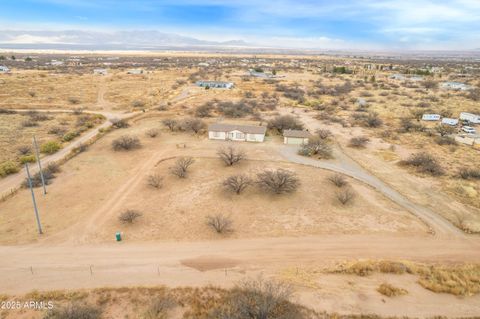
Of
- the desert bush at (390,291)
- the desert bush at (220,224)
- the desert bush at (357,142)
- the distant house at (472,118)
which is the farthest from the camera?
the distant house at (472,118)

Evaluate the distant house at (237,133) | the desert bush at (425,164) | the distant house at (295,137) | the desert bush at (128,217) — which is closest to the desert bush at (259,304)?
the desert bush at (128,217)

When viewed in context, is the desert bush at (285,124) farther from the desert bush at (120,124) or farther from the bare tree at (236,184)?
the desert bush at (120,124)

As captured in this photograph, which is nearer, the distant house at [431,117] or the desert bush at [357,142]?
the desert bush at [357,142]

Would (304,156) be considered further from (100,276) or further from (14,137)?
(14,137)

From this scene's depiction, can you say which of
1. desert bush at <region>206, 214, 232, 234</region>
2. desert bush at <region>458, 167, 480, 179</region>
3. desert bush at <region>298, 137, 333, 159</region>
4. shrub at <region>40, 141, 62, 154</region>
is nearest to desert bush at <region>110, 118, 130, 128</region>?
shrub at <region>40, 141, 62, 154</region>

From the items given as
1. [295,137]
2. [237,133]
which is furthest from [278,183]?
[237,133]

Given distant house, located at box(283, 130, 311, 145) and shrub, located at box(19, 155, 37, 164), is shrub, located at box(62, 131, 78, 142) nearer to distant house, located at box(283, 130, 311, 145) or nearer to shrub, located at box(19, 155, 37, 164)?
shrub, located at box(19, 155, 37, 164)

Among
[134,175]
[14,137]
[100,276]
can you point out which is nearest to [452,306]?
[100,276]

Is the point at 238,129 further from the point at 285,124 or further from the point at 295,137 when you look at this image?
the point at 285,124
